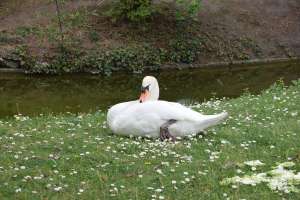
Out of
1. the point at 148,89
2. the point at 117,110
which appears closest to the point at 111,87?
the point at 148,89

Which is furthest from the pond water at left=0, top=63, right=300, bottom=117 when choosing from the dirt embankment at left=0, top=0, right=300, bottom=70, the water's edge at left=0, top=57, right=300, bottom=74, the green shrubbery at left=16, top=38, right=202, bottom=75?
the dirt embankment at left=0, top=0, right=300, bottom=70

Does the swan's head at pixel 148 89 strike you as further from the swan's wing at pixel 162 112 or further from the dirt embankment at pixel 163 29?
the dirt embankment at pixel 163 29

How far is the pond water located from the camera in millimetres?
23859

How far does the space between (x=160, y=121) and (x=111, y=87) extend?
15797mm

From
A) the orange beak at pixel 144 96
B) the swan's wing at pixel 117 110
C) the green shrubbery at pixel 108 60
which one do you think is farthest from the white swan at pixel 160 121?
the green shrubbery at pixel 108 60

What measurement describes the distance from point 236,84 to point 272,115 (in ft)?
45.9

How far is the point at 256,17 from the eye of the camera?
37.9 metres

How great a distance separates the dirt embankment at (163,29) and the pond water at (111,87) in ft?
7.64

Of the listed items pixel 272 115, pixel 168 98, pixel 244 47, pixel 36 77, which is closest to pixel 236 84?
pixel 168 98

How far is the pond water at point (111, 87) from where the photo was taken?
2386 centimetres

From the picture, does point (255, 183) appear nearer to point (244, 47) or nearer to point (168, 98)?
point (168, 98)

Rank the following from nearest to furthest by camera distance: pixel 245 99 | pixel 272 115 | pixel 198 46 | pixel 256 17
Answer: pixel 272 115
pixel 245 99
pixel 198 46
pixel 256 17

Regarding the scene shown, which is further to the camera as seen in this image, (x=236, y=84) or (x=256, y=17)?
(x=256, y=17)

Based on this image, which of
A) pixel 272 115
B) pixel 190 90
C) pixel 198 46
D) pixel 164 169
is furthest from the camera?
pixel 198 46
